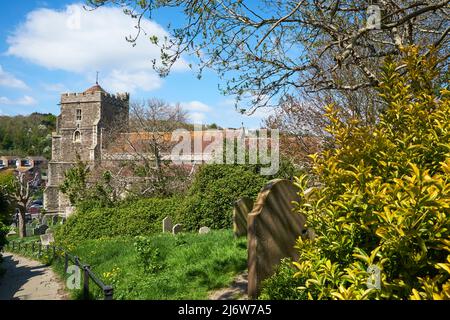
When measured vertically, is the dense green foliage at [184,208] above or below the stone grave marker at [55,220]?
above

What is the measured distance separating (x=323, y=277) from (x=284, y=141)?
1268 cm

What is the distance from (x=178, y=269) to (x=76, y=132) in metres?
43.8

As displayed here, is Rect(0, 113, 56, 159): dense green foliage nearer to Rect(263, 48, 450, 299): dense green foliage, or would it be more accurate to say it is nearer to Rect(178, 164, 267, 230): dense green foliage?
Rect(178, 164, 267, 230): dense green foliage

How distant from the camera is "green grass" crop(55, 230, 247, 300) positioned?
236 inches

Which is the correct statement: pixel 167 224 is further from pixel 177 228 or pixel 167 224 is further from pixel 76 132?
pixel 76 132

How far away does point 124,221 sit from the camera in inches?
669

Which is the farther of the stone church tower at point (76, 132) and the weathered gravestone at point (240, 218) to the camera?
the stone church tower at point (76, 132)

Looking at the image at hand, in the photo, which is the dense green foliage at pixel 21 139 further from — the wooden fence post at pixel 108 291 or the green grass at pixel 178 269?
the wooden fence post at pixel 108 291

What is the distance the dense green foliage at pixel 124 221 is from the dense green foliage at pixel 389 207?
546 inches

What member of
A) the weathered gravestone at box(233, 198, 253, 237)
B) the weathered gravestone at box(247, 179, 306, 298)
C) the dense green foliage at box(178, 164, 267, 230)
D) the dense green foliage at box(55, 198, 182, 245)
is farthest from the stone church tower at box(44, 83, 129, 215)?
the weathered gravestone at box(247, 179, 306, 298)

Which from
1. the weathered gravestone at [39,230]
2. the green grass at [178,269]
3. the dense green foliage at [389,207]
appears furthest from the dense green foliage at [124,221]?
the weathered gravestone at [39,230]

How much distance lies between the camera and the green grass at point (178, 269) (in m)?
5.99
